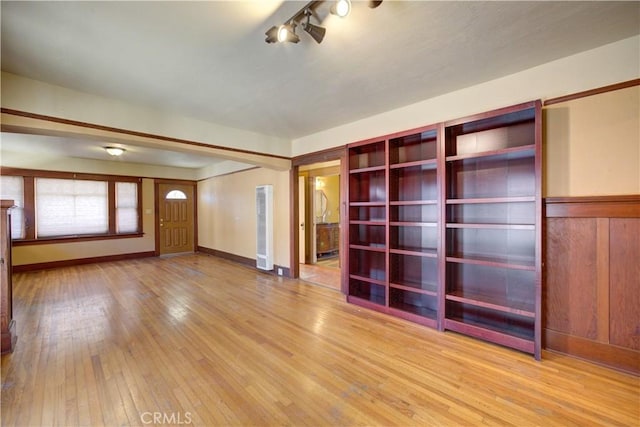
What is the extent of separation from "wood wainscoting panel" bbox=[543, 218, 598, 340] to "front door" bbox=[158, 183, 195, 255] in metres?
8.65

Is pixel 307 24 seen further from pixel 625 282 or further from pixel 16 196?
pixel 16 196

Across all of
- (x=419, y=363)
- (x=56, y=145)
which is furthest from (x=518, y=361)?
(x=56, y=145)

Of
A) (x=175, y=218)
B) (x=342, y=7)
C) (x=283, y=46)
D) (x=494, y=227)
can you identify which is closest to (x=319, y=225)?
(x=175, y=218)

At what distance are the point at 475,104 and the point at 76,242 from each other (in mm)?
8698

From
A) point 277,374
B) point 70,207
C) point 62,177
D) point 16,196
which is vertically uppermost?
point 62,177

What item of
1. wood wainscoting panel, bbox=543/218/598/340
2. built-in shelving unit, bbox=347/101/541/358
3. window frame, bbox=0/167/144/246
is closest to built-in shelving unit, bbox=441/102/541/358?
built-in shelving unit, bbox=347/101/541/358

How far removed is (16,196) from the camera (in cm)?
577

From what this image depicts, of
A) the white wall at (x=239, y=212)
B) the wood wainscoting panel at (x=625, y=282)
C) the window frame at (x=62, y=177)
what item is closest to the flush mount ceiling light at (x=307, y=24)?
the wood wainscoting panel at (x=625, y=282)

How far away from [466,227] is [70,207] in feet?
27.9

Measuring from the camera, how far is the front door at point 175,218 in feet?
25.7

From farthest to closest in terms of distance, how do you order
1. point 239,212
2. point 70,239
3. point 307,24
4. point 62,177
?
point 239,212, point 70,239, point 62,177, point 307,24

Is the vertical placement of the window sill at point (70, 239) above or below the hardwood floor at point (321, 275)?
above

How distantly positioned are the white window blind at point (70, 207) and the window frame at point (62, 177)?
0.27ft

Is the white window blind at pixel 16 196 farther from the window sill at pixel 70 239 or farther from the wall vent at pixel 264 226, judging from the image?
the wall vent at pixel 264 226
